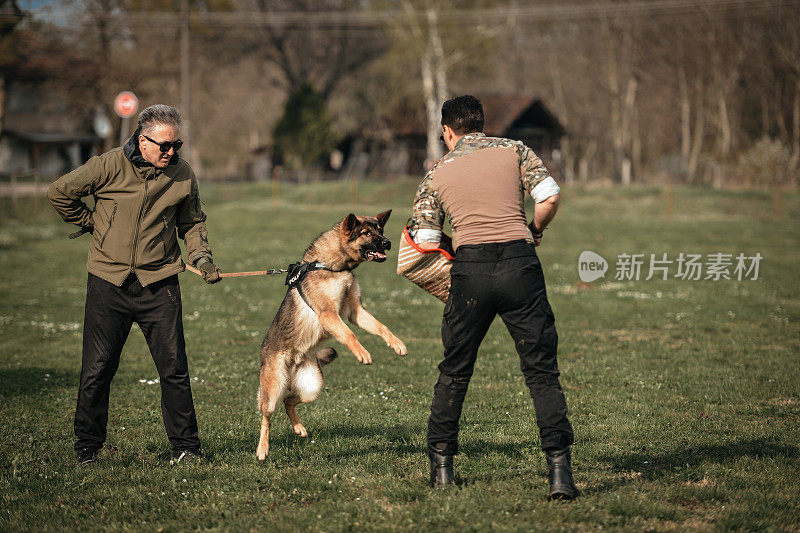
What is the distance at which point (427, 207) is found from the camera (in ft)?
15.1

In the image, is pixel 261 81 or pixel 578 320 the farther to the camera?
pixel 261 81

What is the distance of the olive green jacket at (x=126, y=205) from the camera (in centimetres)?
513

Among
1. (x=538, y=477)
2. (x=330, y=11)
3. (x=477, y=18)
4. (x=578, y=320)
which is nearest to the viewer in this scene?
(x=538, y=477)

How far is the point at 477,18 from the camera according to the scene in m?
44.3

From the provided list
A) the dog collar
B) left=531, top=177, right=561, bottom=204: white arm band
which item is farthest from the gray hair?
left=531, top=177, right=561, bottom=204: white arm band

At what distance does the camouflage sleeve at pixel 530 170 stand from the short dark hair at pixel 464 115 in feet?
1.02

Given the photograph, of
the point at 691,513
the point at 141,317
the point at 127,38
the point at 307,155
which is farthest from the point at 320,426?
the point at 127,38

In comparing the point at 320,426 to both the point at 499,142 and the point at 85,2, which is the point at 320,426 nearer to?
the point at 499,142

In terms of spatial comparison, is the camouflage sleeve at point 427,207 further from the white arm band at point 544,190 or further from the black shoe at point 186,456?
the black shoe at point 186,456

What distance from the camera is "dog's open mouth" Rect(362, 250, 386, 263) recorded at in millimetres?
5738

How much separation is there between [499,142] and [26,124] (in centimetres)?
6546

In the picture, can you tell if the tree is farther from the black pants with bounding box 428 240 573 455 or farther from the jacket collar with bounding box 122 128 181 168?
the black pants with bounding box 428 240 573 455

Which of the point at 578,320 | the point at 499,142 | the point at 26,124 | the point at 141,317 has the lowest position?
the point at 578,320
